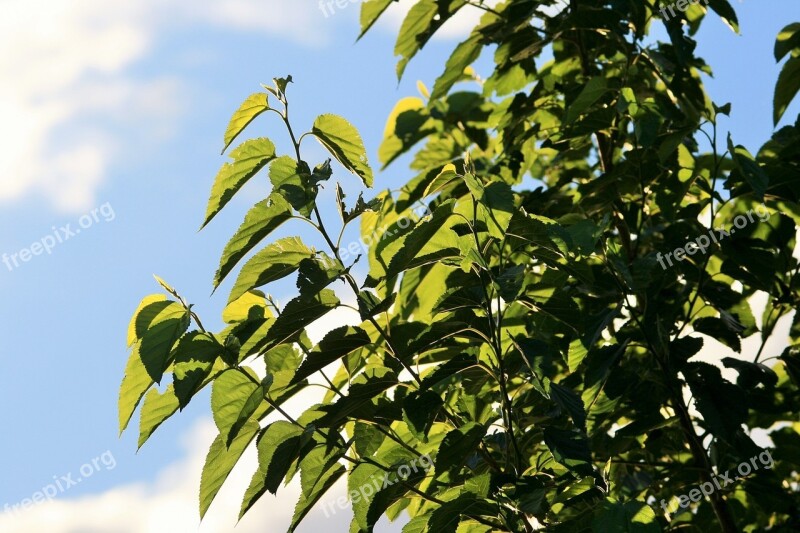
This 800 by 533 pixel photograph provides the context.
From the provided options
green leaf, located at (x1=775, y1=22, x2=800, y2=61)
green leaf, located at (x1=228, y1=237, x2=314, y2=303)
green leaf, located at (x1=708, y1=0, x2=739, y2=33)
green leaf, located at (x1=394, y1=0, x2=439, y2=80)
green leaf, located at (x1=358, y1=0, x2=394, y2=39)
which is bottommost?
green leaf, located at (x1=228, y1=237, x2=314, y2=303)

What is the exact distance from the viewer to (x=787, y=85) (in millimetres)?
2494

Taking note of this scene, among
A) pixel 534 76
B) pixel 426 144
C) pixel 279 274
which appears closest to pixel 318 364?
pixel 279 274

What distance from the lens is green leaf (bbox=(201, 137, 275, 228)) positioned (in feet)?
5.58

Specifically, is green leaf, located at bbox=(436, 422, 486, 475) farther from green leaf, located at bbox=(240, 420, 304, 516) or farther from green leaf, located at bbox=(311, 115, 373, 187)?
green leaf, located at bbox=(311, 115, 373, 187)

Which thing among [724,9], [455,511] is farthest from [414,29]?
[455,511]

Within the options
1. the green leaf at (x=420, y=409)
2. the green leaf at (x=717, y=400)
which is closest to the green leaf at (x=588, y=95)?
the green leaf at (x=717, y=400)

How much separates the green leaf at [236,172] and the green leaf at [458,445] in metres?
0.62

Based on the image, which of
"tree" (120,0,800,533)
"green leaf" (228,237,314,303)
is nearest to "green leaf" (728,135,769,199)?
"tree" (120,0,800,533)

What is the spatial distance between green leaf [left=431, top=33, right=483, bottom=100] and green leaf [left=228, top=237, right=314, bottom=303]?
1226mm

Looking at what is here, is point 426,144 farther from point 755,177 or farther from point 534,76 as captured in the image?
point 755,177

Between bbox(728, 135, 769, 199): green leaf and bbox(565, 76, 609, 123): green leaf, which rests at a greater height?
bbox(565, 76, 609, 123): green leaf

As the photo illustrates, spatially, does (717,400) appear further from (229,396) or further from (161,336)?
(161,336)

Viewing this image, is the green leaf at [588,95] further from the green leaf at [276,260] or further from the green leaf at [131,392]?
the green leaf at [131,392]

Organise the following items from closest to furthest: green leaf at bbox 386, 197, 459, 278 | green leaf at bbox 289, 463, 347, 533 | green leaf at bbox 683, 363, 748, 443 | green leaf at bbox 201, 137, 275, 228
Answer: green leaf at bbox 386, 197, 459, 278 < green leaf at bbox 201, 137, 275, 228 < green leaf at bbox 289, 463, 347, 533 < green leaf at bbox 683, 363, 748, 443
